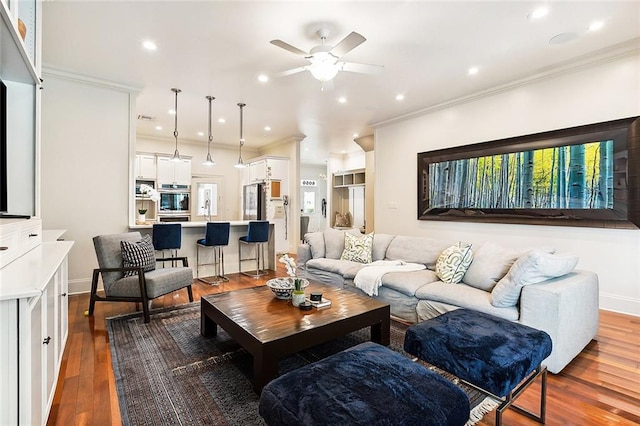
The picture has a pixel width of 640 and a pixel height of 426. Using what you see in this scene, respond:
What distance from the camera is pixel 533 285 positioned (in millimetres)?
2402

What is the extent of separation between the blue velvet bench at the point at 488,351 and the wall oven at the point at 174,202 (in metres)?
6.95

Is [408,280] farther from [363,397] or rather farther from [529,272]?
[363,397]

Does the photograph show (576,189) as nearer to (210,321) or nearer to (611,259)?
(611,259)

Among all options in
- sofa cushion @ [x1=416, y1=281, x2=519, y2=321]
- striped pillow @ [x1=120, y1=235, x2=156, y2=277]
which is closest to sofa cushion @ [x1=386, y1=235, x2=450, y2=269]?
sofa cushion @ [x1=416, y1=281, x2=519, y2=321]

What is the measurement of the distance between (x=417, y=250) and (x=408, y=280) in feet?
2.49

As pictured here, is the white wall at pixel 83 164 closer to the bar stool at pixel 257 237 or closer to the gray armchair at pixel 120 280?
the gray armchair at pixel 120 280

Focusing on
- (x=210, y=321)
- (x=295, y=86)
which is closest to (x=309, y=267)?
(x=210, y=321)

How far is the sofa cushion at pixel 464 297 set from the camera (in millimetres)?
2512

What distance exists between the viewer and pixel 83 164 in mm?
4305

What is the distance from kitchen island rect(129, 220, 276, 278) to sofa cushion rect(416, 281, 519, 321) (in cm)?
328

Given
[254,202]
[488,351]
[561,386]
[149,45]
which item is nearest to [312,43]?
[149,45]

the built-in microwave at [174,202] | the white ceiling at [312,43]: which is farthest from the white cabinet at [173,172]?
the white ceiling at [312,43]

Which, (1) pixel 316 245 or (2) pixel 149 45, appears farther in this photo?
(1) pixel 316 245

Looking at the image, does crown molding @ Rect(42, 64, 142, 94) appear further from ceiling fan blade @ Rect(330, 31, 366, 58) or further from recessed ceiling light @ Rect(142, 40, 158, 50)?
ceiling fan blade @ Rect(330, 31, 366, 58)
